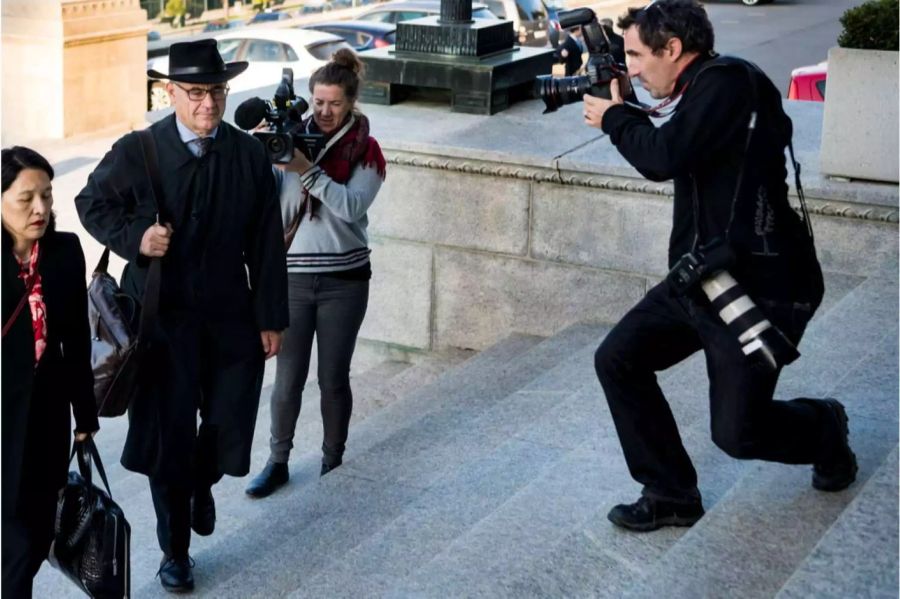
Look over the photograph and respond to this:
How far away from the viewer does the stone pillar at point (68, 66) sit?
54.2 ft

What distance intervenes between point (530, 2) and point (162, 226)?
1916cm

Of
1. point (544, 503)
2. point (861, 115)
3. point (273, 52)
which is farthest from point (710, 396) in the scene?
point (273, 52)

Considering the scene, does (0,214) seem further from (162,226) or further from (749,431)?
(749,431)

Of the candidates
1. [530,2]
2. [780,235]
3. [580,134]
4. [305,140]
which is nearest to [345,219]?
[305,140]

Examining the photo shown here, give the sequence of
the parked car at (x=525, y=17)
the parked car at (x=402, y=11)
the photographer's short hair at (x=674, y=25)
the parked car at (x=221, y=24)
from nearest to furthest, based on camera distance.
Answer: the photographer's short hair at (x=674, y=25) → the parked car at (x=402, y=11) → the parked car at (x=525, y=17) → the parked car at (x=221, y=24)

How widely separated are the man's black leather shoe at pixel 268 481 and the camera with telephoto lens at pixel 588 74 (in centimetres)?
229

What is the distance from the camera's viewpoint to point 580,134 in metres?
8.16

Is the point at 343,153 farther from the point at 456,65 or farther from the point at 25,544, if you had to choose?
the point at 456,65

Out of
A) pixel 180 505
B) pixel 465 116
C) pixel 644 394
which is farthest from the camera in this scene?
pixel 465 116

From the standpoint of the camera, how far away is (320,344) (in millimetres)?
6051

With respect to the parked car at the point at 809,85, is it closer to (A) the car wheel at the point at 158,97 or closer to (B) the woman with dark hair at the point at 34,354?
(A) the car wheel at the point at 158,97

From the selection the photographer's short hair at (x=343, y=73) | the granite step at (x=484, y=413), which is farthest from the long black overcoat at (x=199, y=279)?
the granite step at (x=484, y=413)

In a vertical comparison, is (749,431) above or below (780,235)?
below

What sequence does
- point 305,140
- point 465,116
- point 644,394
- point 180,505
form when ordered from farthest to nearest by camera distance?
point 465,116
point 305,140
point 180,505
point 644,394
